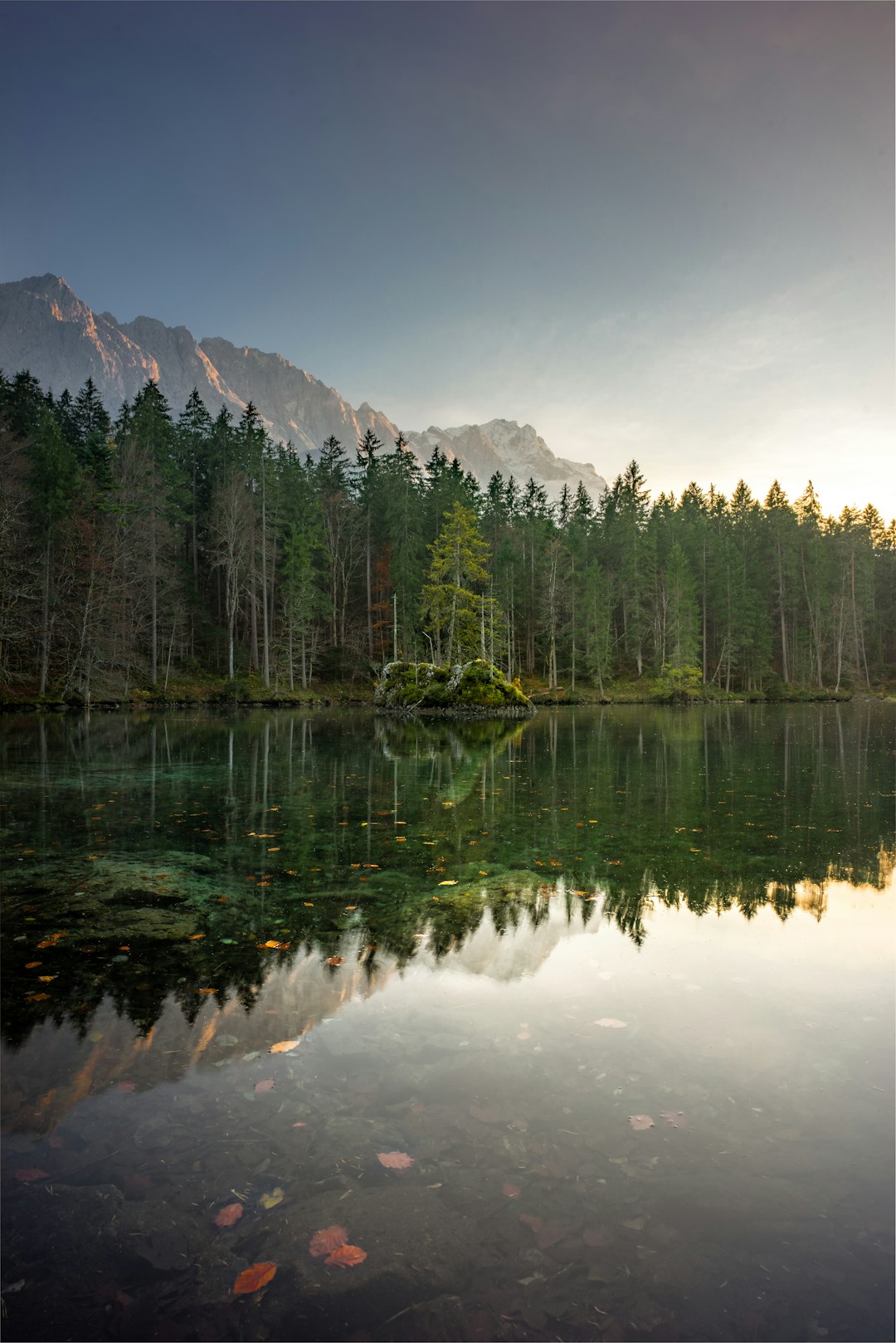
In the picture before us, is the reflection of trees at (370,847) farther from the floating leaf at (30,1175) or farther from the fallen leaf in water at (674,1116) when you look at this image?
the fallen leaf in water at (674,1116)

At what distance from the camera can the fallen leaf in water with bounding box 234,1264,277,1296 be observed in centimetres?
224

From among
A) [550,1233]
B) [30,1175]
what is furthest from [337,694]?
[550,1233]

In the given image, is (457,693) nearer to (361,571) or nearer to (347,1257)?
(361,571)

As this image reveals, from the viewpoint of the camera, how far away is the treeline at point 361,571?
3638 cm

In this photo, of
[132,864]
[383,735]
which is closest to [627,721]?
[383,735]

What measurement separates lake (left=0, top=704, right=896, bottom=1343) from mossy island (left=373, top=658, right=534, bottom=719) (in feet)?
91.9

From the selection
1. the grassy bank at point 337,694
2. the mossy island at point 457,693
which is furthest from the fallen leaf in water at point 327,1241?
the grassy bank at point 337,694

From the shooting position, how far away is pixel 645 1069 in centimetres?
351

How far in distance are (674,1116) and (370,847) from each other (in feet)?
17.8

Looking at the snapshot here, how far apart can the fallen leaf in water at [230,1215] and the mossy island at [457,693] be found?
109 ft

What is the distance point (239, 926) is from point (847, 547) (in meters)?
76.0

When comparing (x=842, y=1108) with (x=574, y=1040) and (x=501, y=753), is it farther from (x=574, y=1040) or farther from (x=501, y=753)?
(x=501, y=753)

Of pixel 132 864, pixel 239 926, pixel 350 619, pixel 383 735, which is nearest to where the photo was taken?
pixel 239 926

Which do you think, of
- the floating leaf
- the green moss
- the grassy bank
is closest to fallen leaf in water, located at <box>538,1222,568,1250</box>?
the floating leaf
